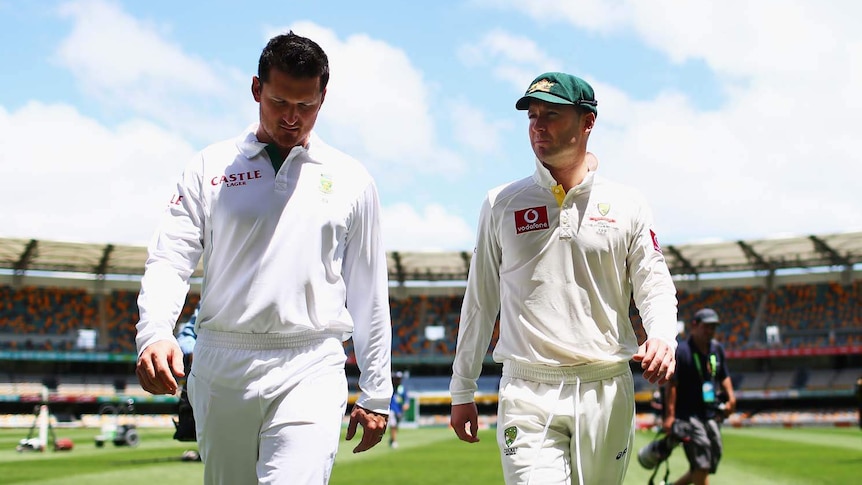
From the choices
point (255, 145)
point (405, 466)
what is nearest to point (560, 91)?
point (255, 145)

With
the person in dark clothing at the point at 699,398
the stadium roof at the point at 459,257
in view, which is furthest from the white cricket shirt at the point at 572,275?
the stadium roof at the point at 459,257

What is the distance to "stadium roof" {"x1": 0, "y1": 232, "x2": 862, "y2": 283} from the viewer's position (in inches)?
1734

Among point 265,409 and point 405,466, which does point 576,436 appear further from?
point 405,466

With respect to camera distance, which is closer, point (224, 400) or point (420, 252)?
point (224, 400)

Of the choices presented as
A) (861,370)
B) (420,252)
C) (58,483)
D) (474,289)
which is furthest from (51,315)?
(474,289)

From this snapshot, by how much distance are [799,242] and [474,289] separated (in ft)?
145

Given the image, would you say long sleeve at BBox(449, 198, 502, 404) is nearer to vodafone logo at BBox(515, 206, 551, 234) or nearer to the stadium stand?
vodafone logo at BBox(515, 206, 551, 234)

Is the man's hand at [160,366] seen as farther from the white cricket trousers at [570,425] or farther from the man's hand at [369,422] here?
the white cricket trousers at [570,425]

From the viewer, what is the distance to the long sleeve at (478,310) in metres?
4.41

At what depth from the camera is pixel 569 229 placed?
4148mm

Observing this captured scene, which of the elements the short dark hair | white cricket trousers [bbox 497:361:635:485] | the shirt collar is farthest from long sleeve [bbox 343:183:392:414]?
white cricket trousers [bbox 497:361:635:485]

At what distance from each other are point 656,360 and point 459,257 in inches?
1740

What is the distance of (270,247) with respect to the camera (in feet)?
11.2

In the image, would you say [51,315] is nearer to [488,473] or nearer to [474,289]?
[488,473]
